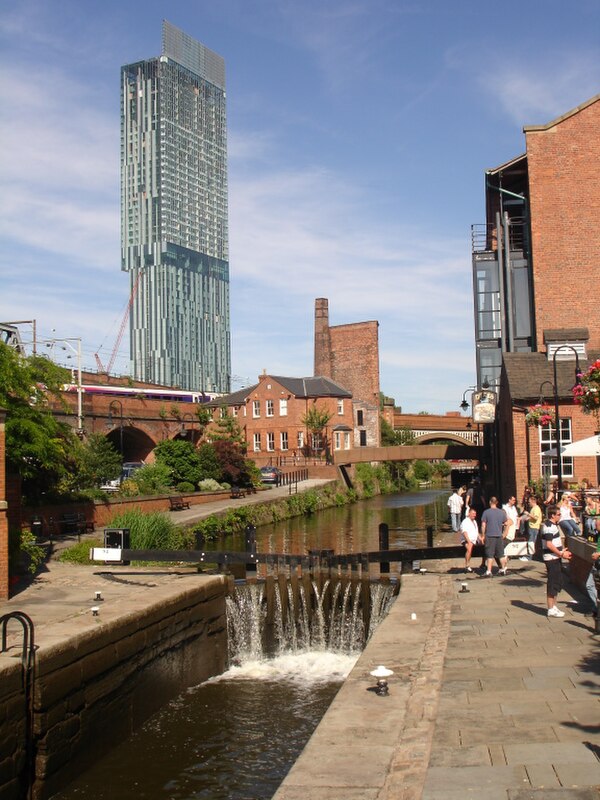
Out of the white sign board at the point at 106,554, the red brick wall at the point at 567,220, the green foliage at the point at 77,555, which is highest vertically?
Answer: the red brick wall at the point at 567,220

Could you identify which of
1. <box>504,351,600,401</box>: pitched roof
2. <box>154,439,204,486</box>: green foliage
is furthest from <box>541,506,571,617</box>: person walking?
<box>154,439,204,486</box>: green foliage

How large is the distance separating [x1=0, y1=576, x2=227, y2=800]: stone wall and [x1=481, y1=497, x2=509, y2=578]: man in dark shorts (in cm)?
578

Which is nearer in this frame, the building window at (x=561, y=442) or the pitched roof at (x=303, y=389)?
the building window at (x=561, y=442)

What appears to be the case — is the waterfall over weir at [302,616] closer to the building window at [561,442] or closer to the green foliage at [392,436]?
the building window at [561,442]

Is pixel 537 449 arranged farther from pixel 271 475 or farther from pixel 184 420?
pixel 184 420

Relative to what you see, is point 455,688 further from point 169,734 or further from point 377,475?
point 377,475

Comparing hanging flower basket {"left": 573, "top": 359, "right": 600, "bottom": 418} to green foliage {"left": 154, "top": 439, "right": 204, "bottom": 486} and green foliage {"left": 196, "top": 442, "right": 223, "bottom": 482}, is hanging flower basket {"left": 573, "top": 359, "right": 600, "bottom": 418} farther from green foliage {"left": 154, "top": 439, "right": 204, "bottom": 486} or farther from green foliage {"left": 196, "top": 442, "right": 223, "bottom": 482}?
green foliage {"left": 196, "top": 442, "right": 223, "bottom": 482}

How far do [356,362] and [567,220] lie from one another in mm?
45089

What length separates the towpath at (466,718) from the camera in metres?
5.97

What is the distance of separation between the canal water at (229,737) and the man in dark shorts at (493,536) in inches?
131

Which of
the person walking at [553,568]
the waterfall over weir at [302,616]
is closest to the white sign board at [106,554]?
the waterfall over weir at [302,616]

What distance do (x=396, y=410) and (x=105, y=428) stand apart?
41.7 m

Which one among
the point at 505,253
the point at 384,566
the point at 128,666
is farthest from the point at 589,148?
the point at 128,666

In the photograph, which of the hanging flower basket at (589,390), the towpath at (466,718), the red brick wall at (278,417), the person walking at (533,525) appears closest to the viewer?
the towpath at (466,718)
